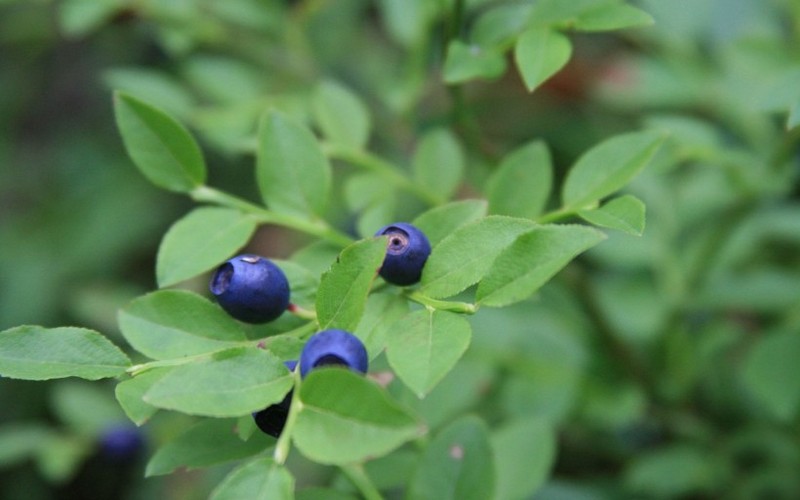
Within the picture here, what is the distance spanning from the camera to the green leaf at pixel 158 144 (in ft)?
4.32

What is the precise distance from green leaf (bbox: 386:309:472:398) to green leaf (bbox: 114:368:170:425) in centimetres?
27

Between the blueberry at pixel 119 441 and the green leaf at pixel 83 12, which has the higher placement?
the green leaf at pixel 83 12

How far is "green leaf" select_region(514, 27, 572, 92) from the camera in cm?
131

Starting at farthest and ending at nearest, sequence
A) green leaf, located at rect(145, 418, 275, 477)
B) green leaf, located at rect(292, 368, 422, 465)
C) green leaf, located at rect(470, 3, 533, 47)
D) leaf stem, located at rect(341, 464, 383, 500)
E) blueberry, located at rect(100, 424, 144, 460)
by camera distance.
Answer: blueberry, located at rect(100, 424, 144, 460) < green leaf, located at rect(470, 3, 533, 47) < leaf stem, located at rect(341, 464, 383, 500) < green leaf, located at rect(145, 418, 275, 477) < green leaf, located at rect(292, 368, 422, 465)

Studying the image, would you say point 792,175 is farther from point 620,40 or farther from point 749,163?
point 620,40

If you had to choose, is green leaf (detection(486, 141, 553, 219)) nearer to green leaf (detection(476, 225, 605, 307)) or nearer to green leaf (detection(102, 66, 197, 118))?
green leaf (detection(476, 225, 605, 307))

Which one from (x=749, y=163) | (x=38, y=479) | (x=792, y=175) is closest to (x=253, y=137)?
(x=749, y=163)

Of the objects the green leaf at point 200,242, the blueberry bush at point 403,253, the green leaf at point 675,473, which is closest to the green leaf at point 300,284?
the blueberry bush at point 403,253

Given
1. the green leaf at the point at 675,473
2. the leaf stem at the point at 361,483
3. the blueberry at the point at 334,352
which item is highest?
the blueberry at the point at 334,352

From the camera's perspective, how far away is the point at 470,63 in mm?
1475

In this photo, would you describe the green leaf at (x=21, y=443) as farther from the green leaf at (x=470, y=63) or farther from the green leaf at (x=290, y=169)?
the green leaf at (x=470, y=63)

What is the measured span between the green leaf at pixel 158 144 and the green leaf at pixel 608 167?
0.54 meters

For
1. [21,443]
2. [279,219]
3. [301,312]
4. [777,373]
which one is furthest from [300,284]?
[21,443]

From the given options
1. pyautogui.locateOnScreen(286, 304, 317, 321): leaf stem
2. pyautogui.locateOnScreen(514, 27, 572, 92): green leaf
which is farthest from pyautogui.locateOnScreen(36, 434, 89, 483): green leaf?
pyautogui.locateOnScreen(514, 27, 572, 92): green leaf
